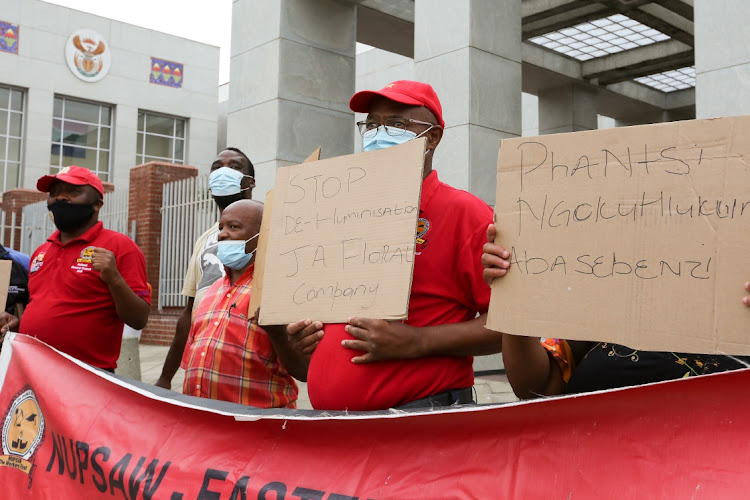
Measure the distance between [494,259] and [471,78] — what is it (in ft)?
16.9

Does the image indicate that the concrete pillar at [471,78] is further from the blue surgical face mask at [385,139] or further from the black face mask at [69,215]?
the blue surgical face mask at [385,139]

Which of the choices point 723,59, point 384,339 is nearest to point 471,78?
point 723,59

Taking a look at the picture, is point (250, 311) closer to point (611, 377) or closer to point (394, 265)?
point (394, 265)

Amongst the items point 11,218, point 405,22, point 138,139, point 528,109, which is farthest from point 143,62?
point 405,22

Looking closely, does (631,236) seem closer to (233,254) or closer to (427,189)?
(427,189)

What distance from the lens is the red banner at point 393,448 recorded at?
60.3 inches

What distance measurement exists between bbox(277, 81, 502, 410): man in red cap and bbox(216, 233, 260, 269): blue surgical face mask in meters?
0.78

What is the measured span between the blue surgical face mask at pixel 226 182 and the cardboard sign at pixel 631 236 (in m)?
2.50

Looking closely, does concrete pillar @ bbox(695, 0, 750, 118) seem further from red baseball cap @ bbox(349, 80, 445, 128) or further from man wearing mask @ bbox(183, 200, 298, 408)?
man wearing mask @ bbox(183, 200, 298, 408)

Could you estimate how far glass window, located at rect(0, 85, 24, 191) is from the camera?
897 inches

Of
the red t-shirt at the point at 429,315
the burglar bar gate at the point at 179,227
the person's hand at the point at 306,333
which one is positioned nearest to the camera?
the red t-shirt at the point at 429,315

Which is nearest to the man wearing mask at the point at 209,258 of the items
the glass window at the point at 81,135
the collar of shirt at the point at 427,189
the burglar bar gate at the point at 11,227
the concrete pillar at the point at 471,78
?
the collar of shirt at the point at 427,189

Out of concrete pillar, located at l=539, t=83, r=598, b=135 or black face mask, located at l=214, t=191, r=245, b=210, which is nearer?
black face mask, located at l=214, t=191, r=245, b=210

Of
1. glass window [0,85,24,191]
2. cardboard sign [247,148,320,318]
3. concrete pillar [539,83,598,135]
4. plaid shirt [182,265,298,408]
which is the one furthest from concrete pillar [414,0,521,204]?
glass window [0,85,24,191]
